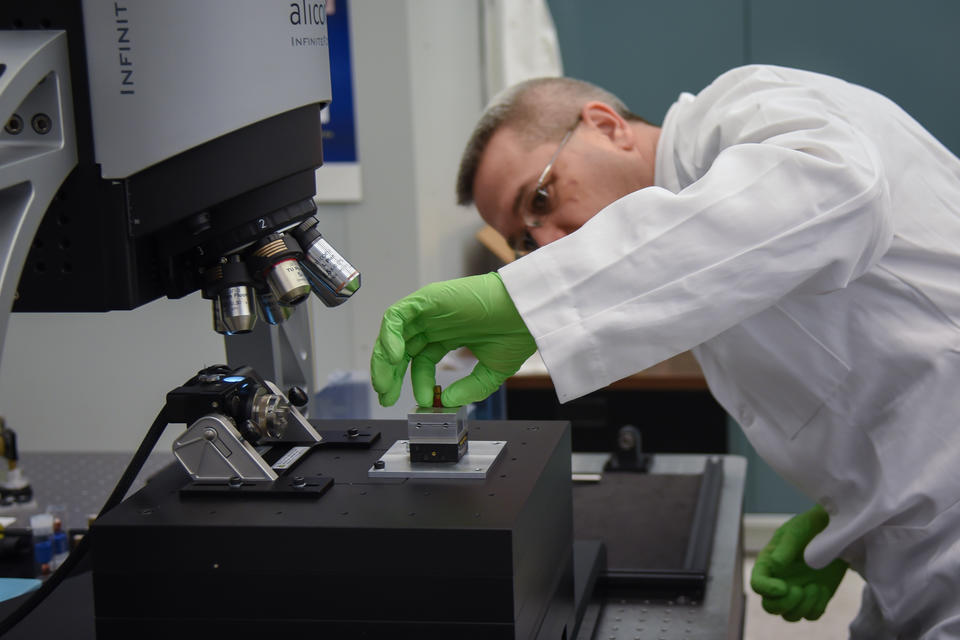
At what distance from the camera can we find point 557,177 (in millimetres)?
1358

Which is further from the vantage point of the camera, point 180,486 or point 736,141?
point 736,141

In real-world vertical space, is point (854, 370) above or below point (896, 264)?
below

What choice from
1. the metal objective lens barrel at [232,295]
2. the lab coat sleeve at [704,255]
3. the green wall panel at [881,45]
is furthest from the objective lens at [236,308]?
the green wall panel at [881,45]

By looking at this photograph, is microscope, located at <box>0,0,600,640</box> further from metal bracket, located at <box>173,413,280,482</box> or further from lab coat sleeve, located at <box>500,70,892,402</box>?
lab coat sleeve, located at <box>500,70,892,402</box>

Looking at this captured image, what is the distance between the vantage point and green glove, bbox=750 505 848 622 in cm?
133

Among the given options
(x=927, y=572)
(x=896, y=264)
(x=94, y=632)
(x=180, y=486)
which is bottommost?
(x=927, y=572)

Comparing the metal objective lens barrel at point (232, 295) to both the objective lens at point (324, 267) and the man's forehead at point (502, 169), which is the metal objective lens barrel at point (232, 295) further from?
the man's forehead at point (502, 169)

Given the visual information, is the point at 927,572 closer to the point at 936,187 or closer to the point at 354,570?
the point at 936,187

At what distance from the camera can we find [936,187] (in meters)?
1.12

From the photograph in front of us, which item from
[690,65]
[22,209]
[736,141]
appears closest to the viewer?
[22,209]

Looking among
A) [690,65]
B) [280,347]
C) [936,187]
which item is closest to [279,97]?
[280,347]

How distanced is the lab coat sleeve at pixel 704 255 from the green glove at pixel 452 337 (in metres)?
0.03

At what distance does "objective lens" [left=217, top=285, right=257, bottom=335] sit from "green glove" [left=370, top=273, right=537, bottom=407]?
106 millimetres

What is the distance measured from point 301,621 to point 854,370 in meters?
0.68
